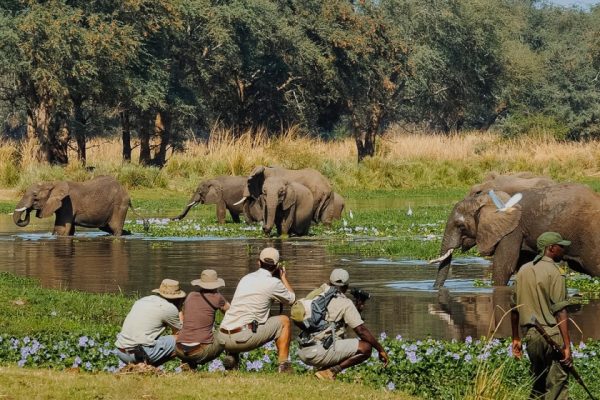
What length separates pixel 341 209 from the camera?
37.6 m

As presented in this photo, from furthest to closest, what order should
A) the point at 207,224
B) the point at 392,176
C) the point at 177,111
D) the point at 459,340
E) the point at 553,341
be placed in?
the point at 177,111
the point at 392,176
the point at 207,224
the point at 459,340
the point at 553,341

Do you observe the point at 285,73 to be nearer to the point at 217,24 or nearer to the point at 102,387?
the point at 217,24

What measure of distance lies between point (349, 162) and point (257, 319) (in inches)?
1680

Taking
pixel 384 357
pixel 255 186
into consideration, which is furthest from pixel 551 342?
pixel 255 186

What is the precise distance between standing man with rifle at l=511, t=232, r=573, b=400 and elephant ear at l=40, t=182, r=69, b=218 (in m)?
21.7

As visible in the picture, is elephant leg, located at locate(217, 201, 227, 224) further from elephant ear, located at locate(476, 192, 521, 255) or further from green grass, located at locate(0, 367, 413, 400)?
green grass, located at locate(0, 367, 413, 400)

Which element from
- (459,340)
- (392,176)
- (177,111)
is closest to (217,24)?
(177,111)

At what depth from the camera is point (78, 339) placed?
15.2 metres

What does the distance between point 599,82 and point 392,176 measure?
38.0m

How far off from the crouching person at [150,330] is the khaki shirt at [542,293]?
344cm

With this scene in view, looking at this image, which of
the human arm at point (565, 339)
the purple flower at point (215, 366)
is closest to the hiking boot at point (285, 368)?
the purple flower at point (215, 366)

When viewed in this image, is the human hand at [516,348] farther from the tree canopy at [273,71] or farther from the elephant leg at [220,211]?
the tree canopy at [273,71]

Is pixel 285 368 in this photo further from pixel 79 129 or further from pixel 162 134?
pixel 162 134

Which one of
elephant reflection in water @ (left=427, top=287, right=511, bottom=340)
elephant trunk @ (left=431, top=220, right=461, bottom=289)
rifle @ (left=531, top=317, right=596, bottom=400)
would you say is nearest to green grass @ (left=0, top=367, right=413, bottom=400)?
rifle @ (left=531, top=317, right=596, bottom=400)
